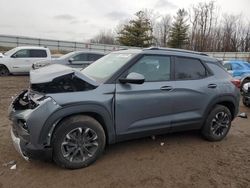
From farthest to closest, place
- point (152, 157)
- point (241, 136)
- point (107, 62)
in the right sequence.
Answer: point (241, 136), point (107, 62), point (152, 157)

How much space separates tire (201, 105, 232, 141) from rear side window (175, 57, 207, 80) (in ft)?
2.49

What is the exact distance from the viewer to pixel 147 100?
4047 millimetres

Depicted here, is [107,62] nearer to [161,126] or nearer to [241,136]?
[161,126]

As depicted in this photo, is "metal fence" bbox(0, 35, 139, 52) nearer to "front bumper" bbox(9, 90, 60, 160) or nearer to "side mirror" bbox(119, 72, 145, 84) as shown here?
"side mirror" bbox(119, 72, 145, 84)

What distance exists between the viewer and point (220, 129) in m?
5.10

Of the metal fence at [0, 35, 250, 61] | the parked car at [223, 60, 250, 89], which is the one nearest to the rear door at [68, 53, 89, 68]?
the parked car at [223, 60, 250, 89]

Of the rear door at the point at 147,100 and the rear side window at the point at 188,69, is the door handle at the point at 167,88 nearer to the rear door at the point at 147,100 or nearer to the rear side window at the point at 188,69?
the rear door at the point at 147,100

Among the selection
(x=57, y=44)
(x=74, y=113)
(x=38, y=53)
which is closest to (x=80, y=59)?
(x=38, y=53)

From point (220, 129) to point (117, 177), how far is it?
2.57m

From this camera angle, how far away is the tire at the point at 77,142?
3.45 metres

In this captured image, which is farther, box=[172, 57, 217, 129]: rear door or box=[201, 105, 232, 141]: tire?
box=[201, 105, 232, 141]: tire

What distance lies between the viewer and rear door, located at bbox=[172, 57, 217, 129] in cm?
444

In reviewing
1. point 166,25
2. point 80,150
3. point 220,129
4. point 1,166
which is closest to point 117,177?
point 80,150

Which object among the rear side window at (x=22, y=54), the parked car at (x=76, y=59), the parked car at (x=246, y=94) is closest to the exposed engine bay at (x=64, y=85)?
the parked car at (x=246, y=94)
